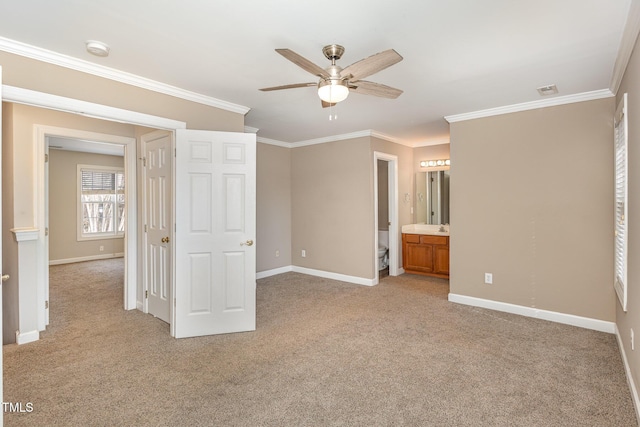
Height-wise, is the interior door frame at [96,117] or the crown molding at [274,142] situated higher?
the crown molding at [274,142]

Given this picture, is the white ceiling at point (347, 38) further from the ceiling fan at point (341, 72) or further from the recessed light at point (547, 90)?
the ceiling fan at point (341, 72)

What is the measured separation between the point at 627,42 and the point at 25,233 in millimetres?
5354

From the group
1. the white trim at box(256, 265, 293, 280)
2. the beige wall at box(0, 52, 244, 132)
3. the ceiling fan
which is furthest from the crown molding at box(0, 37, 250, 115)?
the white trim at box(256, 265, 293, 280)

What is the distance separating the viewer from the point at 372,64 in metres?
2.13

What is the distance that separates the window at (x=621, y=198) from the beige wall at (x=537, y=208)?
0.22 m

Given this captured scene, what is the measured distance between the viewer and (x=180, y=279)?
3352 millimetres

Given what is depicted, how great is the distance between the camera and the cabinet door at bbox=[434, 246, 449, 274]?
222 inches

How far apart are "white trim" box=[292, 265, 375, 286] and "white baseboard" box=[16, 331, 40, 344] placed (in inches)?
152

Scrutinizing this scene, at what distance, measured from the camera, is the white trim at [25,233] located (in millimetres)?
3264

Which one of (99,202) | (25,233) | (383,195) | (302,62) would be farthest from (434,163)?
(99,202)

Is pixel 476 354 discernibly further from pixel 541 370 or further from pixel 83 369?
pixel 83 369

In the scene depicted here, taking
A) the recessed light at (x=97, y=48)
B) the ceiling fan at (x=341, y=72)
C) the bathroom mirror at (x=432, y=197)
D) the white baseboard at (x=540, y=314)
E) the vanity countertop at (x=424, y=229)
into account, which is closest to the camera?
the ceiling fan at (x=341, y=72)

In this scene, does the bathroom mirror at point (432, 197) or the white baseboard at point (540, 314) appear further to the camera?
the bathroom mirror at point (432, 197)

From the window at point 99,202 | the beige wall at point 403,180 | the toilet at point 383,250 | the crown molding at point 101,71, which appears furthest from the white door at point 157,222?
the window at point 99,202
